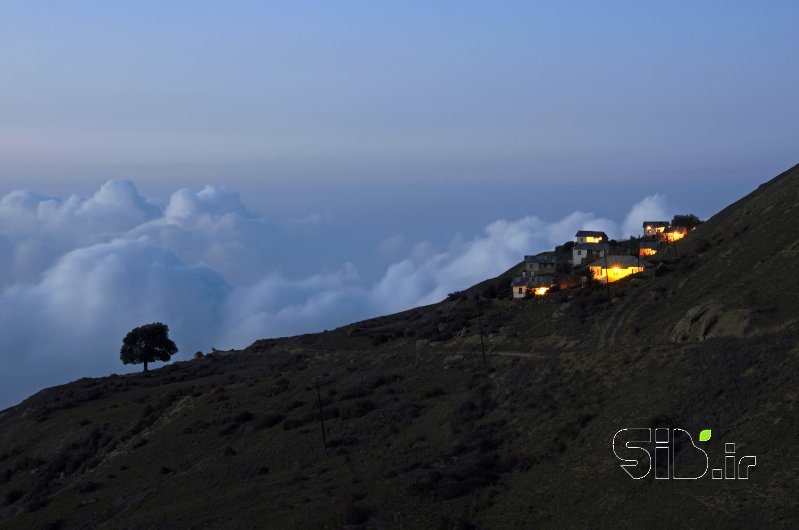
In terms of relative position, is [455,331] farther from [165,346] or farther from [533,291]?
[165,346]

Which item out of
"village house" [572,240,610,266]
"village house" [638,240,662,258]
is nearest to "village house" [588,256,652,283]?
"village house" [638,240,662,258]

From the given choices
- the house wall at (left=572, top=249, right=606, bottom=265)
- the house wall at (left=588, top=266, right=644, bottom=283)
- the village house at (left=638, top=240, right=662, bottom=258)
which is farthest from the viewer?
the house wall at (left=572, top=249, right=606, bottom=265)

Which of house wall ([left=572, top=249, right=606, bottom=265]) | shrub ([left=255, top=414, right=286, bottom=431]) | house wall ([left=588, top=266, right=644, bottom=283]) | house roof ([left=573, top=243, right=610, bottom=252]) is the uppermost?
house roof ([left=573, top=243, right=610, bottom=252])

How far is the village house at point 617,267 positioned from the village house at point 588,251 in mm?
15858

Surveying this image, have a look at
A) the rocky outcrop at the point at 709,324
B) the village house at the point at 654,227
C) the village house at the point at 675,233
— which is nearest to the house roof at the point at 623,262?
the village house at the point at 675,233

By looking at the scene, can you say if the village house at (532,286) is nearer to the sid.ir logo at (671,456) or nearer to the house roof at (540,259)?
the house roof at (540,259)

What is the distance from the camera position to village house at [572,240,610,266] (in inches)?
4213

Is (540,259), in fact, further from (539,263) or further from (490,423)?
(490,423)

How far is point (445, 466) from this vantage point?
41.0 meters

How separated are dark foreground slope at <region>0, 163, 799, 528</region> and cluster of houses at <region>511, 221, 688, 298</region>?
764 cm

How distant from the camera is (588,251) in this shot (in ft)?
357

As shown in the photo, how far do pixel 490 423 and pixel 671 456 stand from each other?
14186 millimetres

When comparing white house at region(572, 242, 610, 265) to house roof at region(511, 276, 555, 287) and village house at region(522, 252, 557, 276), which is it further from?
house roof at region(511, 276, 555, 287)

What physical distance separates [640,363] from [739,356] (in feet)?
21.9
